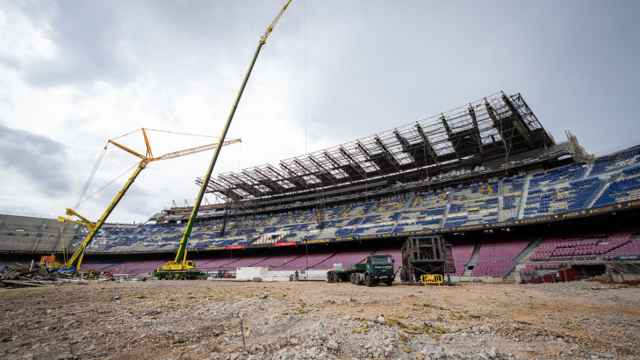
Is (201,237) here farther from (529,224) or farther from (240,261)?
(529,224)

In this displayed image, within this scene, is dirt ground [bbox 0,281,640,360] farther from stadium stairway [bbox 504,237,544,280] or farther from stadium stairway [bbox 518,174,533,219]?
stadium stairway [bbox 518,174,533,219]

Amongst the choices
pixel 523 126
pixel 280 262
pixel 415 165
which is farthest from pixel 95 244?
pixel 523 126

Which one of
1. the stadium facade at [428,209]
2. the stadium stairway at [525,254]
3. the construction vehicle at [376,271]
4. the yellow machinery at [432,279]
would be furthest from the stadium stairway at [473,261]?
the construction vehicle at [376,271]

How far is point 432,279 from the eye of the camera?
66.2 feet

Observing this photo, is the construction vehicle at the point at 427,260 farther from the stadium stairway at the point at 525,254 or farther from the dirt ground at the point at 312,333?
the dirt ground at the point at 312,333

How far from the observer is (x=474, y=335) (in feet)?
18.3

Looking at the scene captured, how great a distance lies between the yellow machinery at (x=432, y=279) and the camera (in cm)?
2009

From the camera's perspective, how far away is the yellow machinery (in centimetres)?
2009

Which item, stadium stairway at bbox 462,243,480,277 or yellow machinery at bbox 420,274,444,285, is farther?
stadium stairway at bbox 462,243,480,277

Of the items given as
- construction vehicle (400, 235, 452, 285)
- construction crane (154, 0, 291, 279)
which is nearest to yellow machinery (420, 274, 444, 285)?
construction vehicle (400, 235, 452, 285)

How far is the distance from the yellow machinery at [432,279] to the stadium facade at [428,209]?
832 centimetres

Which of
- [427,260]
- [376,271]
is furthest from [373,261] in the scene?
[427,260]

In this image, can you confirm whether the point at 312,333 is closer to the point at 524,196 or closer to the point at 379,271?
the point at 379,271

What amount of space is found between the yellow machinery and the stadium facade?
8319mm
